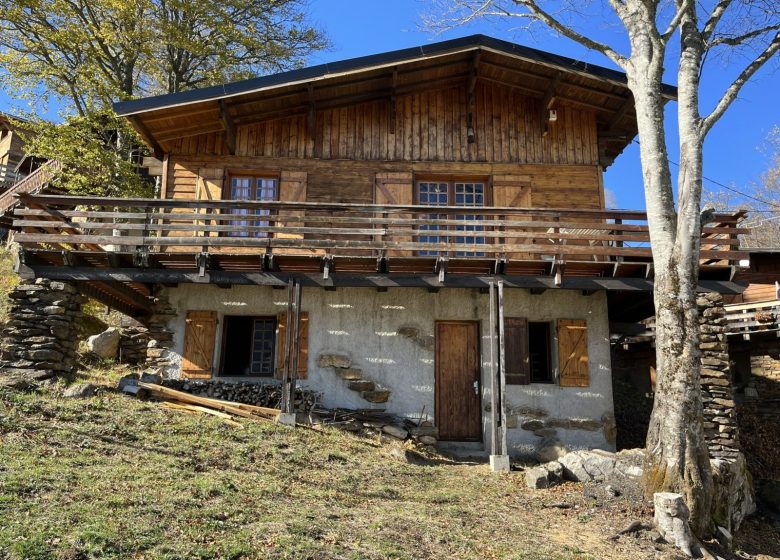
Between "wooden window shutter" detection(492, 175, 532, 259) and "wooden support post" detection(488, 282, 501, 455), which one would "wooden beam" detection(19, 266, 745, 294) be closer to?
"wooden support post" detection(488, 282, 501, 455)

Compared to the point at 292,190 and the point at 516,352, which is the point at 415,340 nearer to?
the point at 516,352

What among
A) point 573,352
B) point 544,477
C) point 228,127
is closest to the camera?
point 544,477

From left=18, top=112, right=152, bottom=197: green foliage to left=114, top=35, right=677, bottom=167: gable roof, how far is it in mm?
4163

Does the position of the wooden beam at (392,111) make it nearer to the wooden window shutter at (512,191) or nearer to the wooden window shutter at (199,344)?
the wooden window shutter at (512,191)

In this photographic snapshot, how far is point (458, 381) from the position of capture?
12211 millimetres

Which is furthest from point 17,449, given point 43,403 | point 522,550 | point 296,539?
point 522,550

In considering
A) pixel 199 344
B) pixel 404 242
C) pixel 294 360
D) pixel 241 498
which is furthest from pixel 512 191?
pixel 241 498

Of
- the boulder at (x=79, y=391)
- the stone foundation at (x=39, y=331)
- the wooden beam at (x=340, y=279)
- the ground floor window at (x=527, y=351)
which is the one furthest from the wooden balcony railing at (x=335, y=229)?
the boulder at (x=79, y=391)

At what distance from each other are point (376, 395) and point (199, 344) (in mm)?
3742

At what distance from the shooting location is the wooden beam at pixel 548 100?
13.2 m

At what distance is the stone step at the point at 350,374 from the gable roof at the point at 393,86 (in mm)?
5896

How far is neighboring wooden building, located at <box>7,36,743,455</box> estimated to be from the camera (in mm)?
11195

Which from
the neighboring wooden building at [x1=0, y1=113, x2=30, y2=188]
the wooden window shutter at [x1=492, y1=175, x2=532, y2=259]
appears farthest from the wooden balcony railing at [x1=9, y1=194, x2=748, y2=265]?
the neighboring wooden building at [x1=0, y1=113, x2=30, y2=188]

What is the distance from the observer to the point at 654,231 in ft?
28.6
